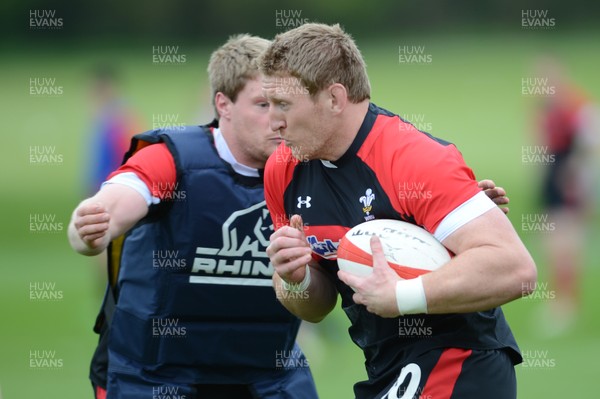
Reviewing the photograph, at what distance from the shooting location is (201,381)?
16.1ft

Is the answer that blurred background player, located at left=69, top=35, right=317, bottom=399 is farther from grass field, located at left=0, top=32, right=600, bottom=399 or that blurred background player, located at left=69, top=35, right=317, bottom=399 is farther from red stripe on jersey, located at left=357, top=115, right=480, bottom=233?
grass field, located at left=0, top=32, right=600, bottom=399

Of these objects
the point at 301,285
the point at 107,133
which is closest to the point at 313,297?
the point at 301,285

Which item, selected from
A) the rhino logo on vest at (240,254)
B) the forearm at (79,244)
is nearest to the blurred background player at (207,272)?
the rhino logo on vest at (240,254)

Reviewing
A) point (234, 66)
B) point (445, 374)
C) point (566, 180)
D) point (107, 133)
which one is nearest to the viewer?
point (445, 374)

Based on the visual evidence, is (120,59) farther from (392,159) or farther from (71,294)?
(392,159)

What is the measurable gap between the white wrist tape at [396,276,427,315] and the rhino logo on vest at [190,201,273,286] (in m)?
1.41

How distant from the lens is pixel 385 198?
151 inches

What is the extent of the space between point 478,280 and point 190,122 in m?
12.9

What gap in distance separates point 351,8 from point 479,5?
4.59 meters

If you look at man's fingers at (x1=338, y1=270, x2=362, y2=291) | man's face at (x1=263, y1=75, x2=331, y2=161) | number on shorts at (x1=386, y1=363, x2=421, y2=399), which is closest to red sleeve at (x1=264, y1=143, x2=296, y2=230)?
man's face at (x1=263, y1=75, x2=331, y2=161)

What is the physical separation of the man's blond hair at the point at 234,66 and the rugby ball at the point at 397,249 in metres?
1.45

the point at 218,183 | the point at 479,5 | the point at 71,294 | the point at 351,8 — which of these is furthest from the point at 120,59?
the point at 218,183

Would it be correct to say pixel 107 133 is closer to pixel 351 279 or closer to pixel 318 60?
pixel 318 60

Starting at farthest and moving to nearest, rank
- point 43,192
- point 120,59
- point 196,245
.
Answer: point 120,59, point 43,192, point 196,245
